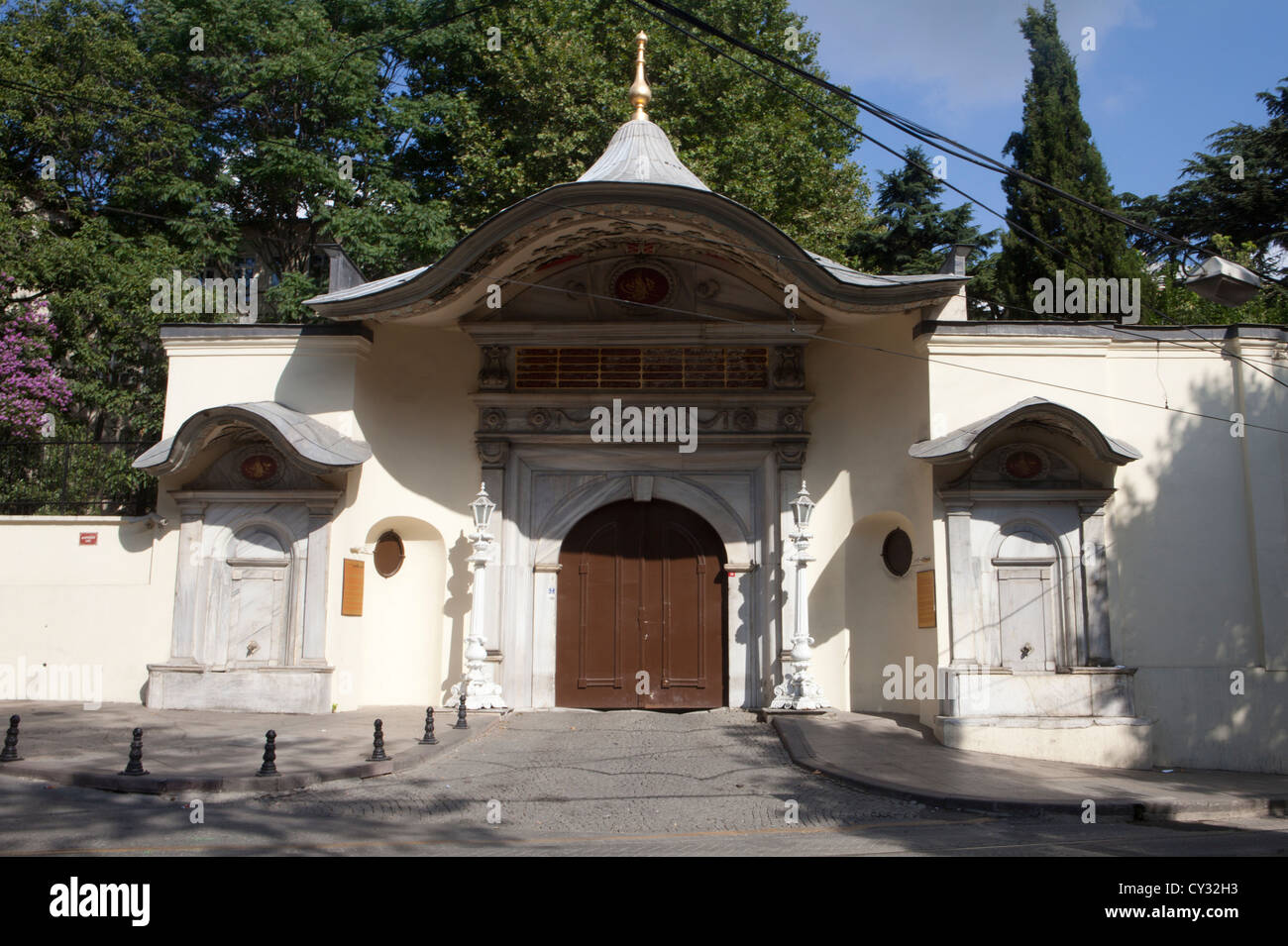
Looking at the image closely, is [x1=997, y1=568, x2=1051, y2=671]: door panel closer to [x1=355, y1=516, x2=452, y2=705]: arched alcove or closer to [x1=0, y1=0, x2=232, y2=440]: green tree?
[x1=355, y1=516, x2=452, y2=705]: arched alcove

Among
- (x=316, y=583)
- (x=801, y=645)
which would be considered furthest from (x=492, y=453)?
(x=801, y=645)

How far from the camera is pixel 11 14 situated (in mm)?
21188

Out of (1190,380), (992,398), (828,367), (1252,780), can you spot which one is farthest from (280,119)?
(1252,780)

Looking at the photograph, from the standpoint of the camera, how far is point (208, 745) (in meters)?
11.0

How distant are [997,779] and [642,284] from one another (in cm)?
794

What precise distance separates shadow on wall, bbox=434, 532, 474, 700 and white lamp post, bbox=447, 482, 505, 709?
26cm

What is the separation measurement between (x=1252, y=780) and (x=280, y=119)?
879 inches

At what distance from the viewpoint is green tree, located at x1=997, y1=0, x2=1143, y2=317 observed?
2377cm

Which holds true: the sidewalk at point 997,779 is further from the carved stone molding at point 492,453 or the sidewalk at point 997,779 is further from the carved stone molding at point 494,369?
the carved stone molding at point 494,369

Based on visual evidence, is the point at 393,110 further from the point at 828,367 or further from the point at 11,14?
the point at 828,367

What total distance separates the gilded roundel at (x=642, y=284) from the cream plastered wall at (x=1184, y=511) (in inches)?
143

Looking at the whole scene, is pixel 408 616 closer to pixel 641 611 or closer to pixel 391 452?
pixel 391 452

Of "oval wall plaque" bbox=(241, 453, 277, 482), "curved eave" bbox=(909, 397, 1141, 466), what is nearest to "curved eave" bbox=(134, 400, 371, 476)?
"oval wall plaque" bbox=(241, 453, 277, 482)

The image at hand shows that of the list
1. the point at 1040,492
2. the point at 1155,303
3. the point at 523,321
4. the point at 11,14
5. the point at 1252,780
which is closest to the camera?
the point at 1252,780
